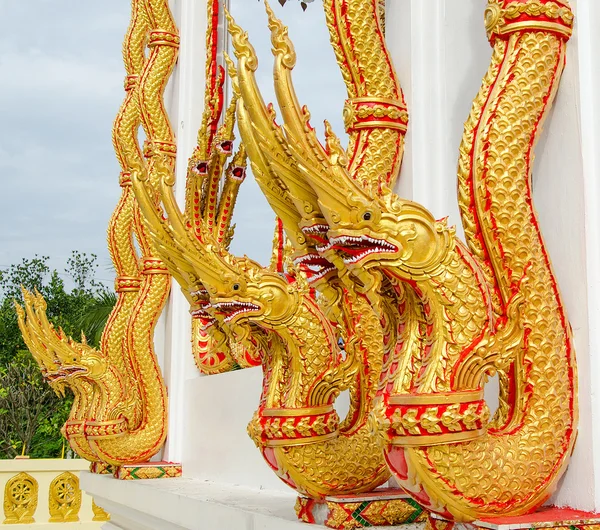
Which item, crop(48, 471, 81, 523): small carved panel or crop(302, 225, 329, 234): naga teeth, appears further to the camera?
crop(48, 471, 81, 523): small carved panel

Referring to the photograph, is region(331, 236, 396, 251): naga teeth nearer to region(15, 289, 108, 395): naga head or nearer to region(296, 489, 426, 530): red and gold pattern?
region(296, 489, 426, 530): red and gold pattern

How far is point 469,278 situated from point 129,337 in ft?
7.51

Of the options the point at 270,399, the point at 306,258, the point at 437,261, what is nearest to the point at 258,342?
the point at 270,399

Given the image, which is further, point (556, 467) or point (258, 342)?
point (258, 342)

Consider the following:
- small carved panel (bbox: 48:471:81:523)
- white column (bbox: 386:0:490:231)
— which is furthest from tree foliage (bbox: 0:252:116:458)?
white column (bbox: 386:0:490:231)

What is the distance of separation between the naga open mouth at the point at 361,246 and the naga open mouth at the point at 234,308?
38 centimetres

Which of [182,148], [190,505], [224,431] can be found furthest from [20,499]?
[190,505]

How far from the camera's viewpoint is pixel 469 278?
42.1 inches

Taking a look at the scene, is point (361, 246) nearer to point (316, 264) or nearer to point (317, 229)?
point (317, 229)

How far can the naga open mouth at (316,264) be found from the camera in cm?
120

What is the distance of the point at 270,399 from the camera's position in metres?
1.42

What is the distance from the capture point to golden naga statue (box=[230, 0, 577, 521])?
1013 mm

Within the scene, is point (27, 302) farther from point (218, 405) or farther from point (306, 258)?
point (306, 258)

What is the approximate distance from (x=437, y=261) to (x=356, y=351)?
0.43m
